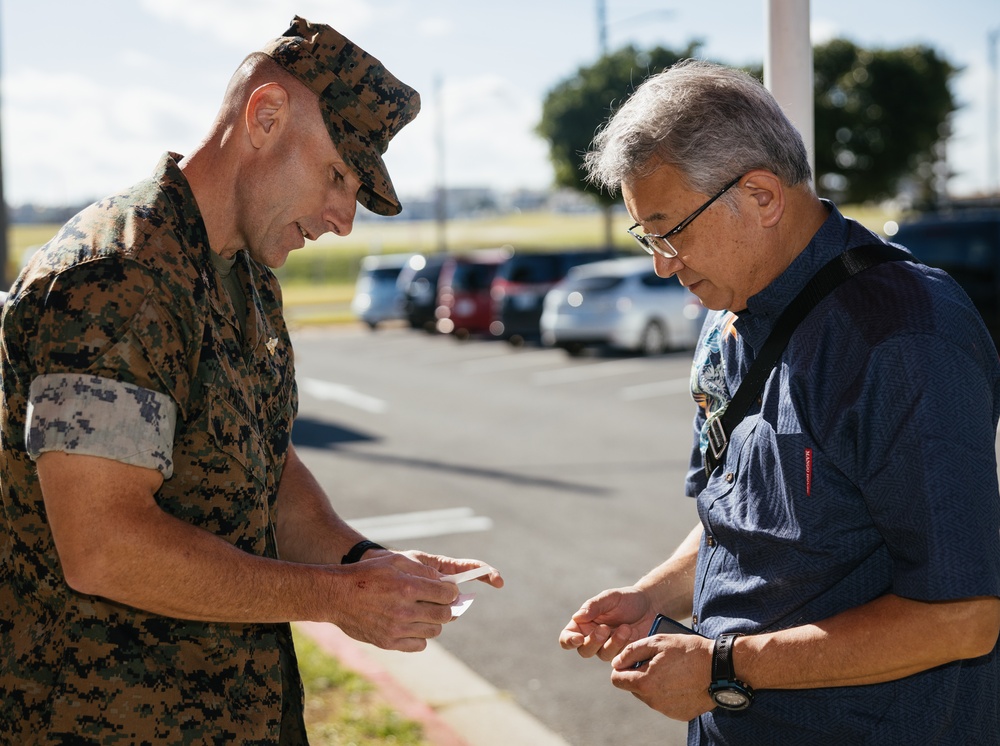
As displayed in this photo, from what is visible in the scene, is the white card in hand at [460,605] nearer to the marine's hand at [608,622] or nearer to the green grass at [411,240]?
the marine's hand at [608,622]

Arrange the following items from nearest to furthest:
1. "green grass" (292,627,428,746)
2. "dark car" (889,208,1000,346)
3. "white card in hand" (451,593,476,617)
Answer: "white card in hand" (451,593,476,617) → "green grass" (292,627,428,746) → "dark car" (889,208,1000,346)

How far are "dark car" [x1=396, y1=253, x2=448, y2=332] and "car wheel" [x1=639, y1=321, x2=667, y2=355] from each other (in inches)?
307

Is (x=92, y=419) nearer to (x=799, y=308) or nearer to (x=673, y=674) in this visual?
(x=673, y=674)

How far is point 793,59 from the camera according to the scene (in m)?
2.62

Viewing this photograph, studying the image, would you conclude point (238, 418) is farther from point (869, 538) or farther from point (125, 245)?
point (869, 538)

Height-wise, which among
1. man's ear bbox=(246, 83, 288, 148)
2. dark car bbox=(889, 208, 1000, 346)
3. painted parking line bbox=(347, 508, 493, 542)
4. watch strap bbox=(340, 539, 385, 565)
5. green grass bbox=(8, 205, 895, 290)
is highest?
man's ear bbox=(246, 83, 288, 148)

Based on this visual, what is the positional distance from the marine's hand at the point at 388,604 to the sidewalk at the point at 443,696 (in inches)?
85.7

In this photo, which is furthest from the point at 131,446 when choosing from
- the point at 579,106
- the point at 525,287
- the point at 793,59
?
the point at 579,106

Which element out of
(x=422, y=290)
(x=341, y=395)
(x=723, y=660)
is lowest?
(x=341, y=395)

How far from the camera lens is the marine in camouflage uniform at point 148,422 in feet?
5.78

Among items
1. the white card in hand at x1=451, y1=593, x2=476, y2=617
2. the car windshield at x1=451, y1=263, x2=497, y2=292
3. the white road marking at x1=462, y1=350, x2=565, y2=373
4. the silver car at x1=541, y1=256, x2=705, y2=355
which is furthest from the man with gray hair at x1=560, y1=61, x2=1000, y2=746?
the car windshield at x1=451, y1=263, x2=497, y2=292

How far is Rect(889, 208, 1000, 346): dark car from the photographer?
428 inches

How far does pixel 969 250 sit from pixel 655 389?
4.59 meters

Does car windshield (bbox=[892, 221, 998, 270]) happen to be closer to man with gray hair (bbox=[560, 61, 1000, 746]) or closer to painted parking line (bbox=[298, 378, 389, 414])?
painted parking line (bbox=[298, 378, 389, 414])
